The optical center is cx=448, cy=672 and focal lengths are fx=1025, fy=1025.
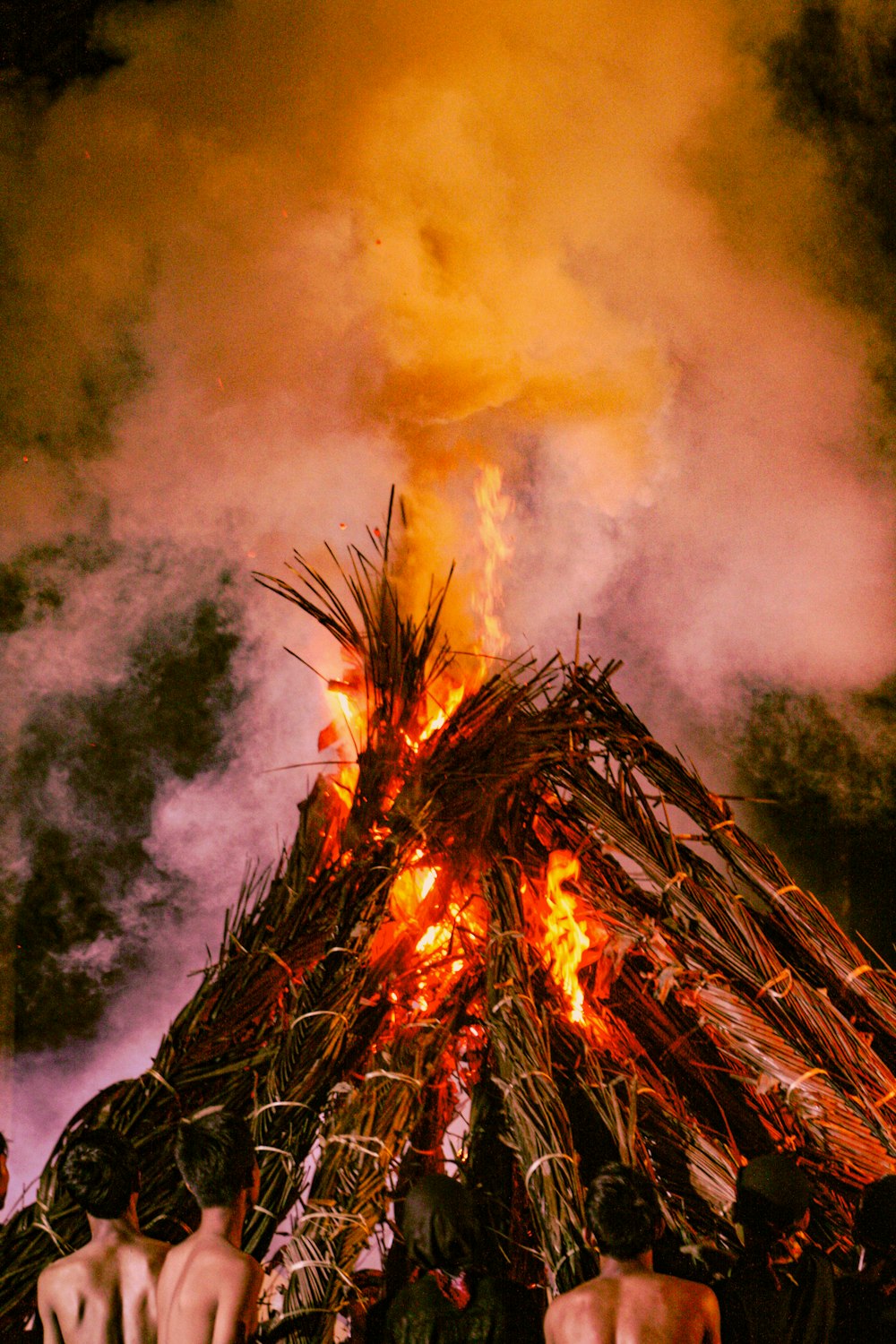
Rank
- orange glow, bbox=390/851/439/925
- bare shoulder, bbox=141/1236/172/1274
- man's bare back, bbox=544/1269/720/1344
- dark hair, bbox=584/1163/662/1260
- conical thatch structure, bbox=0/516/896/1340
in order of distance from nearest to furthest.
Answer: man's bare back, bbox=544/1269/720/1344
dark hair, bbox=584/1163/662/1260
bare shoulder, bbox=141/1236/172/1274
conical thatch structure, bbox=0/516/896/1340
orange glow, bbox=390/851/439/925

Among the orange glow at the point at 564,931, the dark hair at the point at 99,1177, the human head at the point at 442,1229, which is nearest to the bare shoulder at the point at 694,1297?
the human head at the point at 442,1229

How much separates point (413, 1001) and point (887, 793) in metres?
3.68

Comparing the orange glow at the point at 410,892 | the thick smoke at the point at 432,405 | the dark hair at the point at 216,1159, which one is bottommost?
the dark hair at the point at 216,1159

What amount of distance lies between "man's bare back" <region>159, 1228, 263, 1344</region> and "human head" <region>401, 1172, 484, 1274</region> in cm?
37

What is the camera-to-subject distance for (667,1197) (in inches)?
127

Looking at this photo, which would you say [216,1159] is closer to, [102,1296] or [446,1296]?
[102,1296]

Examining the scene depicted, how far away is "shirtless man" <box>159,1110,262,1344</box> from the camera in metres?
2.28

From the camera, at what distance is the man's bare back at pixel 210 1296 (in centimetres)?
227

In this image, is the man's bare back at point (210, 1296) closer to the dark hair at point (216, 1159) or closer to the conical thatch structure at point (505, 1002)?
the dark hair at point (216, 1159)

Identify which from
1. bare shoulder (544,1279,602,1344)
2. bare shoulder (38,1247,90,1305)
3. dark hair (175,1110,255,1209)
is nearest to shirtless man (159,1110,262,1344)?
dark hair (175,1110,255,1209)

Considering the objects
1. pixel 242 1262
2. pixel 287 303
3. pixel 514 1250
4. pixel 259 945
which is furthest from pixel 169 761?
pixel 242 1262

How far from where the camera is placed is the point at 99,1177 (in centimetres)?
256

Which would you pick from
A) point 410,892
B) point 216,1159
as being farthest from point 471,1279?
point 410,892

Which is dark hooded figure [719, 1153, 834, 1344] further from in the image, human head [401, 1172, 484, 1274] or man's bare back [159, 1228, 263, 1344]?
man's bare back [159, 1228, 263, 1344]
